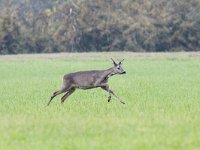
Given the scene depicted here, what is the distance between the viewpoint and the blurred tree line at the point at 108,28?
7225 cm

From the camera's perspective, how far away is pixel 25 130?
36.2 ft

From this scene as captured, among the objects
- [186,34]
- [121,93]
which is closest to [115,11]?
[186,34]

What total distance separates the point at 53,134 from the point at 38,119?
211 cm

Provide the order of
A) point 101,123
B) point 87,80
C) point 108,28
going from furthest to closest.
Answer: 1. point 108,28
2. point 87,80
3. point 101,123

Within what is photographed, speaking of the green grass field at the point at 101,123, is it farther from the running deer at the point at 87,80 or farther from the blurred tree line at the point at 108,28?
the blurred tree line at the point at 108,28

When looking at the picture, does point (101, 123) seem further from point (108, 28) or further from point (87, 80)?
point (108, 28)

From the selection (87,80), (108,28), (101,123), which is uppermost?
(108,28)

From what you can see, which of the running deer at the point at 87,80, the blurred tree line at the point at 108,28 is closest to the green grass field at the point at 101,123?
the running deer at the point at 87,80

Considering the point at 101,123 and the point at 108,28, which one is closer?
the point at 101,123

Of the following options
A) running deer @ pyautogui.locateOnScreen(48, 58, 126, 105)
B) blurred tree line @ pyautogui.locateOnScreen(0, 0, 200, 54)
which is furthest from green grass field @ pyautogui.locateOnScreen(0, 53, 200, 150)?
blurred tree line @ pyautogui.locateOnScreen(0, 0, 200, 54)

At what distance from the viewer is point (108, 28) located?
74062mm

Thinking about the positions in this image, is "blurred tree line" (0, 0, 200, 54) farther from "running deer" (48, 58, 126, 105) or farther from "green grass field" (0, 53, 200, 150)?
"running deer" (48, 58, 126, 105)

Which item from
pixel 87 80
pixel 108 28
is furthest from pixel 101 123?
pixel 108 28

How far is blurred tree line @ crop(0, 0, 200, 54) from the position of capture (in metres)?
72.2
